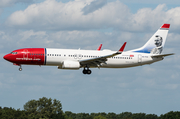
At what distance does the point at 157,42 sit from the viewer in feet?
308

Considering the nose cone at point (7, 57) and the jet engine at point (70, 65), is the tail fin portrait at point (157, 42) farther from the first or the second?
the nose cone at point (7, 57)

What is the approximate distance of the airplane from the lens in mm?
79438

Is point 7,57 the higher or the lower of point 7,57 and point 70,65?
the higher

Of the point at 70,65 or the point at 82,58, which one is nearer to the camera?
the point at 70,65

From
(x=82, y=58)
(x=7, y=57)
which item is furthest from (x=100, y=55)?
(x=7, y=57)

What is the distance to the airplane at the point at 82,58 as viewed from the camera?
79.4m

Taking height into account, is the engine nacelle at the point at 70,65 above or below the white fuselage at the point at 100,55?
below

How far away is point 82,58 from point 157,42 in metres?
22.9

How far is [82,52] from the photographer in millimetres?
82625

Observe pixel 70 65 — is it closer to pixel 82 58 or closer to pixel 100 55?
pixel 82 58

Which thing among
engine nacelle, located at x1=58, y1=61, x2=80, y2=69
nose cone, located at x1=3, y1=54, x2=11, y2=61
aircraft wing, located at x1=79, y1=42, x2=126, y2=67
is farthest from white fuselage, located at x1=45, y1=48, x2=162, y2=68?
nose cone, located at x1=3, y1=54, x2=11, y2=61

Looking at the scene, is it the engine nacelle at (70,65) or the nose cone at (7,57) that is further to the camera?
the engine nacelle at (70,65)

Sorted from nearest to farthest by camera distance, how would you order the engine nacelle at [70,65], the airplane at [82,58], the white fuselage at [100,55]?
the airplane at [82,58]
the engine nacelle at [70,65]
the white fuselage at [100,55]

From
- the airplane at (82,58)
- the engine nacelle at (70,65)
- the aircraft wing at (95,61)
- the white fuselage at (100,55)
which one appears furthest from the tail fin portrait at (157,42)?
the engine nacelle at (70,65)
